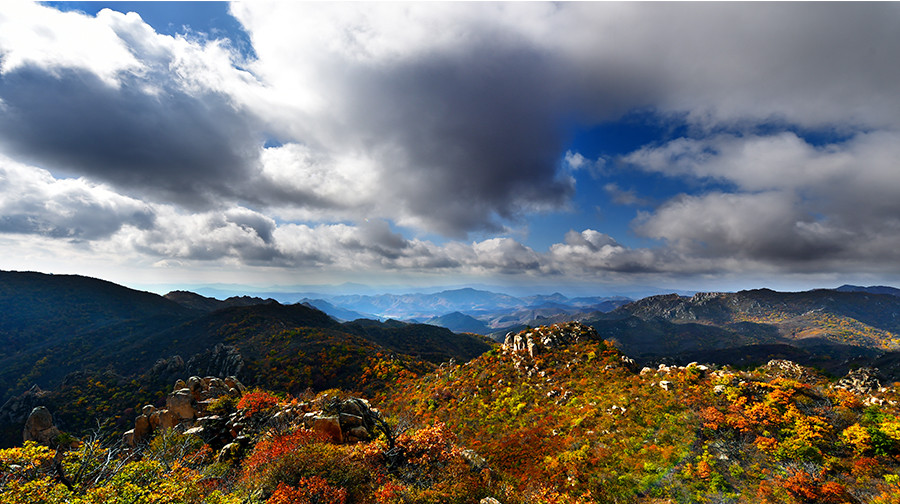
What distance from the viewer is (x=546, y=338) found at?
54469 millimetres

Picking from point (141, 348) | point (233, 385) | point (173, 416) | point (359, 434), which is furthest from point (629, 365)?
point (141, 348)

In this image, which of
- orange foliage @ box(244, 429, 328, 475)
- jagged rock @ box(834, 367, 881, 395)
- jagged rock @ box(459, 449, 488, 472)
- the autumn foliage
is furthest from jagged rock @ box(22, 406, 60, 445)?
jagged rock @ box(834, 367, 881, 395)

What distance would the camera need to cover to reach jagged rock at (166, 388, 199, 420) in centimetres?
3444

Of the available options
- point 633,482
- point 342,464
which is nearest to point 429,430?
point 342,464

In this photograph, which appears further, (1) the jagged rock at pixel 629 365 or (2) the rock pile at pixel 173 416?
(1) the jagged rock at pixel 629 365

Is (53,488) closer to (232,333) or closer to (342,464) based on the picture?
(342,464)

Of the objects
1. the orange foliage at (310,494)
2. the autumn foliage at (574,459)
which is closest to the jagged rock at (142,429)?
the autumn foliage at (574,459)

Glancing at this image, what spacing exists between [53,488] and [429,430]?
19.3 meters

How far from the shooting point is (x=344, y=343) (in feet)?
344

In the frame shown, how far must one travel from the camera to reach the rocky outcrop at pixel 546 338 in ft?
175

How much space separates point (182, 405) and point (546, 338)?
5324 cm

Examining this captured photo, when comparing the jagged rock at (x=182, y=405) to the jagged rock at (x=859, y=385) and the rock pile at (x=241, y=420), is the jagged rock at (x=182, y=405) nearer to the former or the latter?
the rock pile at (x=241, y=420)

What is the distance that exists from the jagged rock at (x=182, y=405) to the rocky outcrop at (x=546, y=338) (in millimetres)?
47753

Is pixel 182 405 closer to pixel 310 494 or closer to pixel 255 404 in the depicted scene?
pixel 255 404
